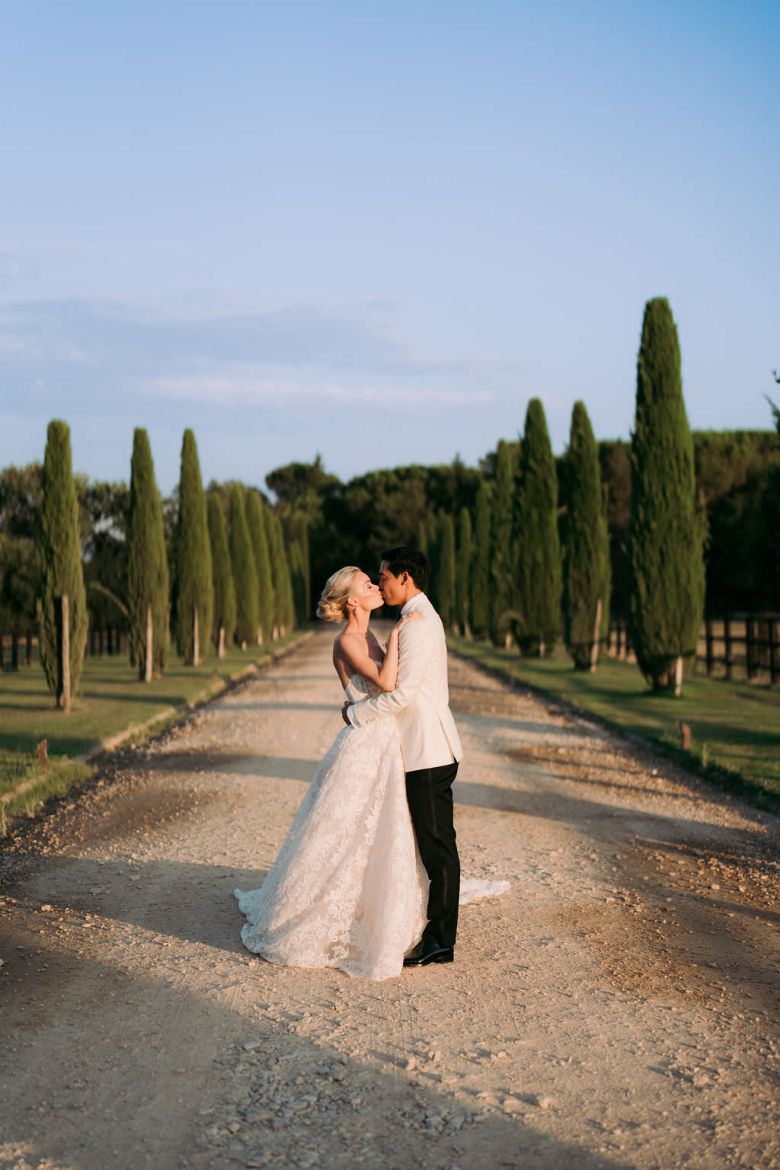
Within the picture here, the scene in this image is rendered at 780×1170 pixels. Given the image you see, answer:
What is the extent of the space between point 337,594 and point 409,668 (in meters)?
0.57

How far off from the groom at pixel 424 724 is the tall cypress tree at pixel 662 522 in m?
17.6

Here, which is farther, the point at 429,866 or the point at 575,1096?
the point at 429,866

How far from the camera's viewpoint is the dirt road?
3.88 meters

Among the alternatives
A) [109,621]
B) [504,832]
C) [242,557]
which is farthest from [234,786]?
[242,557]

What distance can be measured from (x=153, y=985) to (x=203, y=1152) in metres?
1.82

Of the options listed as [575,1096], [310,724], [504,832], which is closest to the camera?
[575,1096]

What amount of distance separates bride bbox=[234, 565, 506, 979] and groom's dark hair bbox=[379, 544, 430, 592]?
0.18 metres

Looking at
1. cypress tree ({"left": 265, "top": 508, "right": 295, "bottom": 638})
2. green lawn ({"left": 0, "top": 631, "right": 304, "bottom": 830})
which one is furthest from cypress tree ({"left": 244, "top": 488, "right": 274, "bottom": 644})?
green lawn ({"left": 0, "top": 631, "right": 304, "bottom": 830})

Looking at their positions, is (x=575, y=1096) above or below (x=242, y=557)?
below

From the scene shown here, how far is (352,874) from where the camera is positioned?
20.1ft

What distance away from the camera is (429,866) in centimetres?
619

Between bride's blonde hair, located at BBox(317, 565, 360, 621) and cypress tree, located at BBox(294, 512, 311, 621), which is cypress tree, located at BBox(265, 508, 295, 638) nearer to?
cypress tree, located at BBox(294, 512, 311, 621)

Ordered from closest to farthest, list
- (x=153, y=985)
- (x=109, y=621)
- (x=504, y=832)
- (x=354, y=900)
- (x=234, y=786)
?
1. (x=153, y=985)
2. (x=354, y=900)
3. (x=504, y=832)
4. (x=234, y=786)
5. (x=109, y=621)

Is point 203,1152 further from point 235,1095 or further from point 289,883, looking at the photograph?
point 289,883
